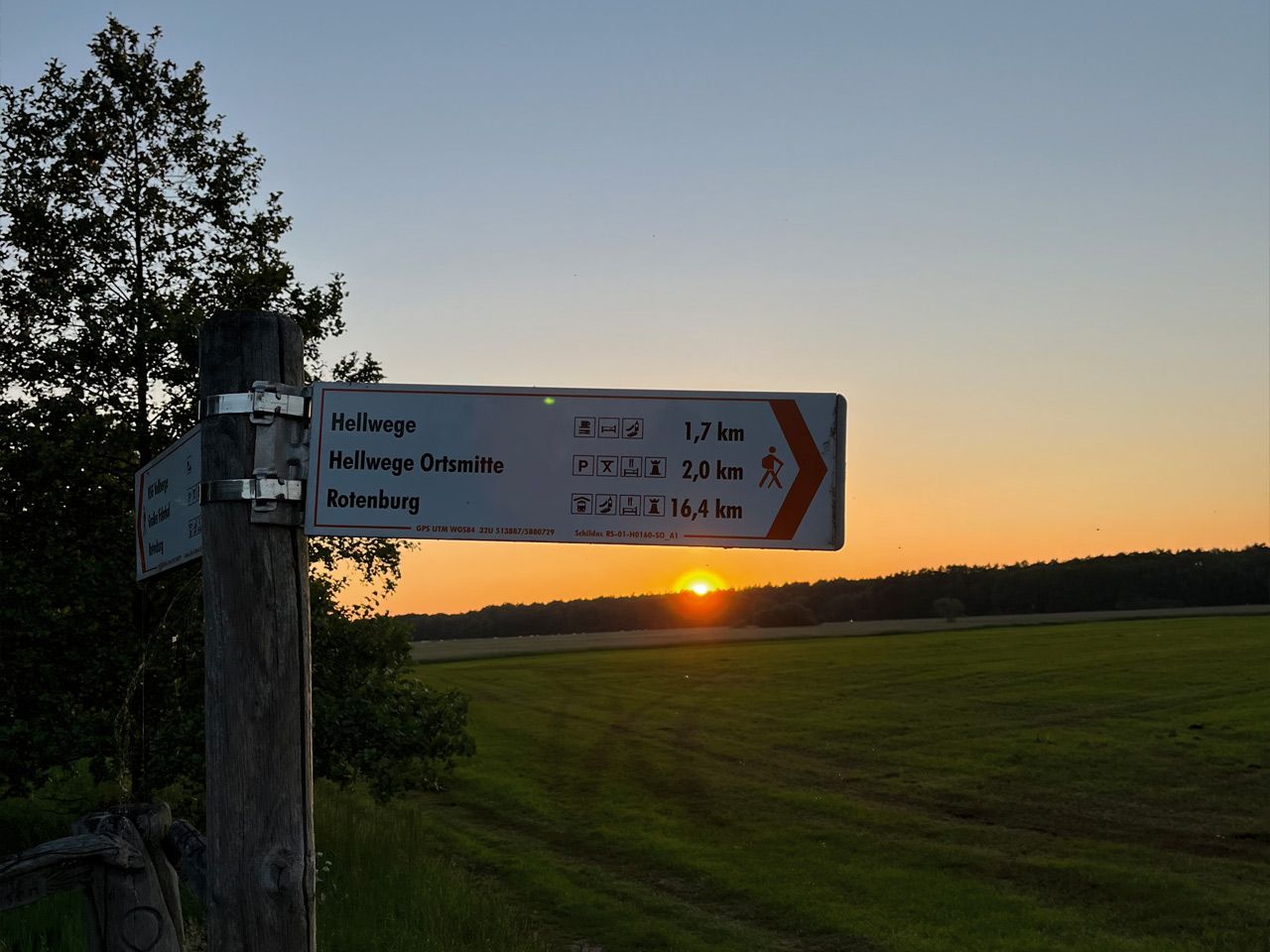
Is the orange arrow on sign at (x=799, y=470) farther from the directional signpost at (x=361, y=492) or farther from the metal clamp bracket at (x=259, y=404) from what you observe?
the metal clamp bracket at (x=259, y=404)

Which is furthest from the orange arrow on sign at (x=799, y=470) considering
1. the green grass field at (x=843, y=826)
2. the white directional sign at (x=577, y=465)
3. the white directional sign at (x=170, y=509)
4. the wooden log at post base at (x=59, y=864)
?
the green grass field at (x=843, y=826)

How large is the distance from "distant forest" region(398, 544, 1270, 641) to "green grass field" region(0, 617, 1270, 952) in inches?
2273

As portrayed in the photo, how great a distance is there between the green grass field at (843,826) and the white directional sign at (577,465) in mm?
7718

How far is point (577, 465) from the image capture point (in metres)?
4.40

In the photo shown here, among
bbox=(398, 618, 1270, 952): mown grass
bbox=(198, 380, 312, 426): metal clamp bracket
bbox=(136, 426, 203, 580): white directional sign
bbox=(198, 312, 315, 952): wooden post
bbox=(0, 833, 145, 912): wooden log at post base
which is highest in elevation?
bbox=(198, 380, 312, 426): metal clamp bracket

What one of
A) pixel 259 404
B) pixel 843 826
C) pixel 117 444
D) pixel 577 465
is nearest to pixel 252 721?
pixel 259 404

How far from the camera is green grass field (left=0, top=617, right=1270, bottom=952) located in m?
15.9

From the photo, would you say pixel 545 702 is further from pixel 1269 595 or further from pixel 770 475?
pixel 1269 595

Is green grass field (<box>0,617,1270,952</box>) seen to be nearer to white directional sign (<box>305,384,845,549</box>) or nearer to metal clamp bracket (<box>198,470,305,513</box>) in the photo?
metal clamp bracket (<box>198,470,305,513</box>)

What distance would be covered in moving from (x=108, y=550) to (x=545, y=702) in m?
38.7

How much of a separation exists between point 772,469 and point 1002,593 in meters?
115

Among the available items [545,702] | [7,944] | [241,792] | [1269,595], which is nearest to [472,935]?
[7,944]

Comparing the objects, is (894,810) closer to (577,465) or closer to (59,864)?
(59,864)

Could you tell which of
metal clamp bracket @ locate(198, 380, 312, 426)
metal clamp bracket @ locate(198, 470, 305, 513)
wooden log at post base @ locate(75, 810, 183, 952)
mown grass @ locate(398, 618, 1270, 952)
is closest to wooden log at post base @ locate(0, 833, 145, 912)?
wooden log at post base @ locate(75, 810, 183, 952)
